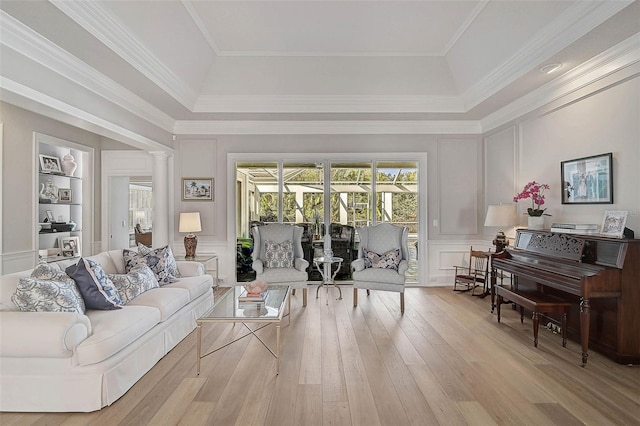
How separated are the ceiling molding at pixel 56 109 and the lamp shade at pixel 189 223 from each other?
53.9 inches

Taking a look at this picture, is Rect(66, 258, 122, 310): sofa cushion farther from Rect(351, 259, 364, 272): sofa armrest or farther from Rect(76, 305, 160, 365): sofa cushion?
Rect(351, 259, 364, 272): sofa armrest

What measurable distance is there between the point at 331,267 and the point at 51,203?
4.52 metres

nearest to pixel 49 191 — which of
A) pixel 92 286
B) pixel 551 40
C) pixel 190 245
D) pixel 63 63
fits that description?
pixel 190 245

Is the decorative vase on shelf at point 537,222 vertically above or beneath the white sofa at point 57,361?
above

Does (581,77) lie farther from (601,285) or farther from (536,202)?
(601,285)

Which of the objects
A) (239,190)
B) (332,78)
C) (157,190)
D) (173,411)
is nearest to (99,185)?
(157,190)

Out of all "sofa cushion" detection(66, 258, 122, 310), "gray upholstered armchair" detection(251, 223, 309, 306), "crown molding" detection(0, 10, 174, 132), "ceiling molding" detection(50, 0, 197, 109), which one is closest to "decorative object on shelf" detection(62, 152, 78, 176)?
"crown molding" detection(0, 10, 174, 132)

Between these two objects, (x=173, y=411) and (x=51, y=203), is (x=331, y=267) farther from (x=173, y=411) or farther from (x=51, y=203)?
(x=51, y=203)

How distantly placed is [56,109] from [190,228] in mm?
2597

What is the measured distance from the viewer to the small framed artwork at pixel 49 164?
5.09m

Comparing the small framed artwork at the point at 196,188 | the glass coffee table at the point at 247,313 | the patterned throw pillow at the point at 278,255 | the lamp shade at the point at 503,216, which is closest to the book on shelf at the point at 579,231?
the lamp shade at the point at 503,216

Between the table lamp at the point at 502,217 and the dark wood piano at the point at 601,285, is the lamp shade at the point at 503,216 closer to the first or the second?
the table lamp at the point at 502,217

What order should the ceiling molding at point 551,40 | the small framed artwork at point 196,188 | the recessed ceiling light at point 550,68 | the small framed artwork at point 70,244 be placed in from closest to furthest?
the ceiling molding at point 551,40, the recessed ceiling light at point 550,68, the small framed artwork at point 70,244, the small framed artwork at point 196,188

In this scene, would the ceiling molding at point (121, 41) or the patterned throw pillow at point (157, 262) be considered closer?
the ceiling molding at point (121, 41)
